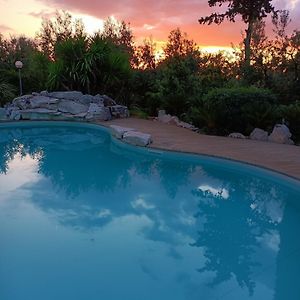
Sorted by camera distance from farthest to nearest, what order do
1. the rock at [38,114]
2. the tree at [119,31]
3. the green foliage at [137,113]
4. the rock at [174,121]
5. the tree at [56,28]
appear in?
1. the tree at [56,28]
2. the tree at [119,31]
3. the green foliage at [137,113]
4. the rock at [38,114]
5. the rock at [174,121]

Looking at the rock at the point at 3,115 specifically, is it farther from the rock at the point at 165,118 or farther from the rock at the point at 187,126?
the rock at the point at 187,126

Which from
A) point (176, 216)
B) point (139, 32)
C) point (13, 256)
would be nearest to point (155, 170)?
point (176, 216)

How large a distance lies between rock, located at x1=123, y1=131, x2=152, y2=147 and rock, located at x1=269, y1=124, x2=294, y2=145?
2.80 meters

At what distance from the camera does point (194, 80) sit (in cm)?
1167

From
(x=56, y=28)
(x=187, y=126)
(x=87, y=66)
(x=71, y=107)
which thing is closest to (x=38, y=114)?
(x=71, y=107)

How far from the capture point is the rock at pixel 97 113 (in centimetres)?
1223

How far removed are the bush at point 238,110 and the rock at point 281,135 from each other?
2.16ft

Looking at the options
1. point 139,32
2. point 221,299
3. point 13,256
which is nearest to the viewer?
point 221,299

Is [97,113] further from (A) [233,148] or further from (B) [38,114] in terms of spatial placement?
(A) [233,148]

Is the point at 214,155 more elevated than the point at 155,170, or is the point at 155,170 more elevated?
the point at 214,155

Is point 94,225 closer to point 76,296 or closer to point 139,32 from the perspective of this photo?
point 76,296

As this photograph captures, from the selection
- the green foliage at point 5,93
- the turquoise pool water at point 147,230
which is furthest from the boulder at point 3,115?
the turquoise pool water at point 147,230

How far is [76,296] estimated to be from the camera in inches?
118

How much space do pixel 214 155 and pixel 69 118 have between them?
7040mm
